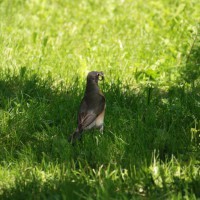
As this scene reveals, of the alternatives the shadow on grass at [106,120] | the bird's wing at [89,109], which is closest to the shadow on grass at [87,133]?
the shadow on grass at [106,120]

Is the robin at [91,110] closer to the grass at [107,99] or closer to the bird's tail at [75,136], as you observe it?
the bird's tail at [75,136]

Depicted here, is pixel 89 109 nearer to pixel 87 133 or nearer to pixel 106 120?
pixel 87 133

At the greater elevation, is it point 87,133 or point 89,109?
point 89,109

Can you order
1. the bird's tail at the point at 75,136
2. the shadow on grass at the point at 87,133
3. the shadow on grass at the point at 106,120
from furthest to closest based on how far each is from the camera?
the bird's tail at the point at 75,136, the shadow on grass at the point at 106,120, the shadow on grass at the point at 87,133

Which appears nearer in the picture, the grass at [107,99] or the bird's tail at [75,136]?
the grass at [107,99]

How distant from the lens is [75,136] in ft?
18.6

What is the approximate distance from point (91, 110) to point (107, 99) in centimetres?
91

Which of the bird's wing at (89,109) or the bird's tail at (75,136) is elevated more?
the bird's wing at (89,109)

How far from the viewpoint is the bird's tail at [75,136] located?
5.64m

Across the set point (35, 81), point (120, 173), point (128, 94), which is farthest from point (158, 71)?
point (120, 173)

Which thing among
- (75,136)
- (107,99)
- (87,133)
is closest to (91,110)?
(87,133)

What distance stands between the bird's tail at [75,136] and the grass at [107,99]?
7 cm

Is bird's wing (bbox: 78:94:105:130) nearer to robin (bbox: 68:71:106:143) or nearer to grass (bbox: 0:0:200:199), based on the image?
robin (bbox: 68:71:106:143)

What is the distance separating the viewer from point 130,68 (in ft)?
26.2
